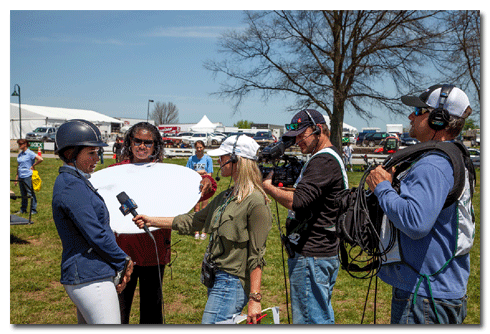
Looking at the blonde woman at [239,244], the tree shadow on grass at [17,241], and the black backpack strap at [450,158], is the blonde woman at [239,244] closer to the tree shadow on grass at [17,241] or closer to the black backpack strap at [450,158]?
the black backpack strap at [450,158]

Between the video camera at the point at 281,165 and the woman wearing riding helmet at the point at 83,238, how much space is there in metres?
1.02

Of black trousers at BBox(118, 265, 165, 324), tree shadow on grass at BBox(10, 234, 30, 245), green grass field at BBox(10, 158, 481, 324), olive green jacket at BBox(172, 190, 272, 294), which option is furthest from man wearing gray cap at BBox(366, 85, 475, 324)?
tree shadow on grass at BBox(10, 234, 30, 245)

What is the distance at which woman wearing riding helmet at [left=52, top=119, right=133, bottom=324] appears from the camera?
213cm

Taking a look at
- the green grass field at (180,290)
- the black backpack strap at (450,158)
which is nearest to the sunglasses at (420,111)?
the black backpack strap at (450,158)

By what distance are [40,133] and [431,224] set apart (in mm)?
35430

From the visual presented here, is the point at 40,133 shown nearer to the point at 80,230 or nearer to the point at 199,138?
the point at 199,138

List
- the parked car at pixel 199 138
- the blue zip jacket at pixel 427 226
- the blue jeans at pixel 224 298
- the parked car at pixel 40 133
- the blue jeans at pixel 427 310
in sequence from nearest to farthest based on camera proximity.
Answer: the blue zip jacket at pixel 427 226
the blue jeans at pixel 427 310
the blue jeans at pixel 224 298
the parked car at pixel 40 133
the parked car at pixel 199 138

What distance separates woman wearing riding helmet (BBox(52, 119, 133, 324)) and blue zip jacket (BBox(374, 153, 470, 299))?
1.43 m

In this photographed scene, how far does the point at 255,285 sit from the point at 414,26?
310 inches

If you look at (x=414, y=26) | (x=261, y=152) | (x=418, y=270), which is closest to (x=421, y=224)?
(x=418, y=270)

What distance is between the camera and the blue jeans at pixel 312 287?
2514mm

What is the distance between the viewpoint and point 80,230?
2.13 m

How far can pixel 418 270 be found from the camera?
190 centimetres

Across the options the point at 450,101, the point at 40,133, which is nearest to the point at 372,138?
the point at 40,133
